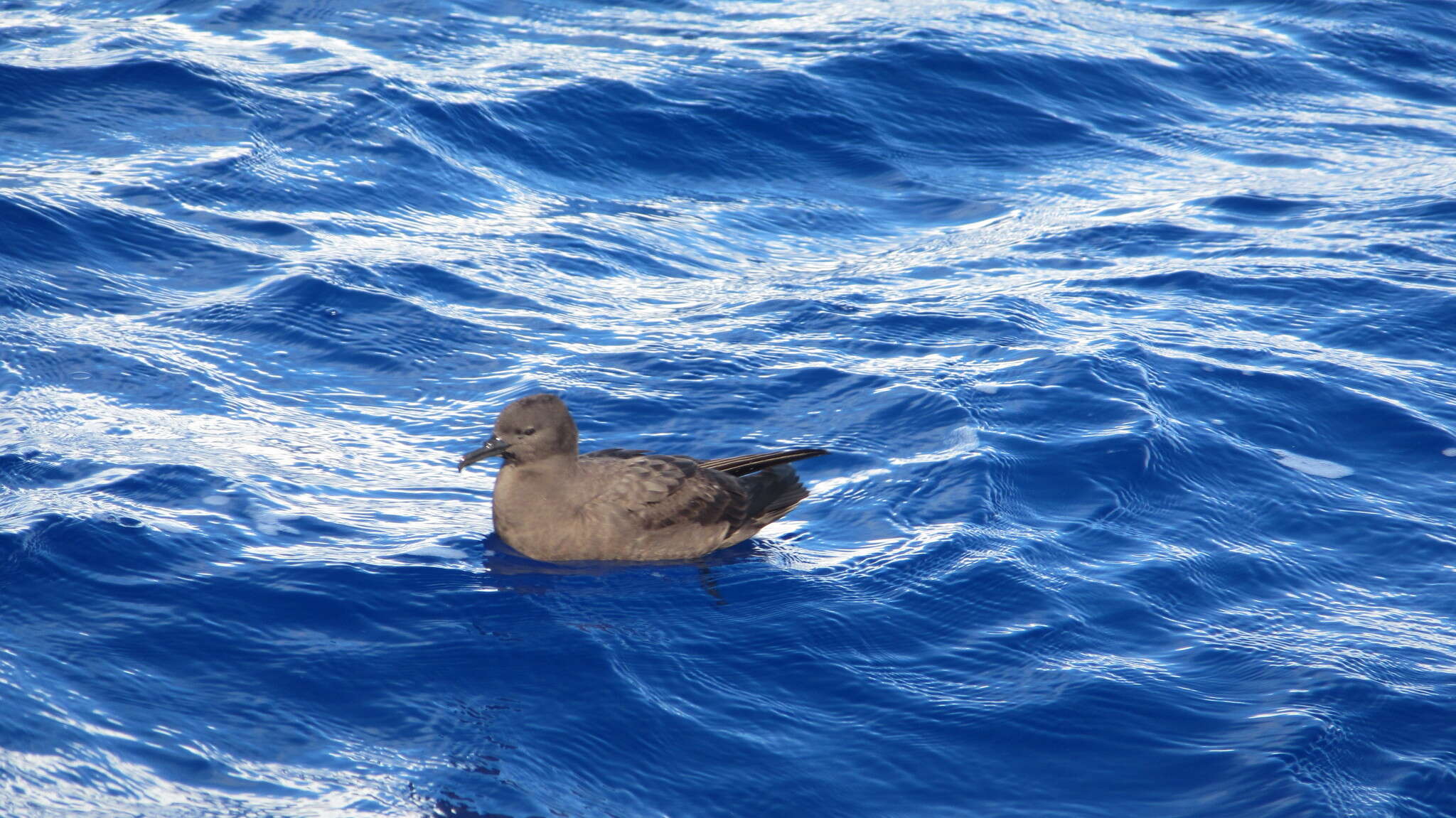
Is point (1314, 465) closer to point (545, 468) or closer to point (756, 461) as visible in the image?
point (756, 461)

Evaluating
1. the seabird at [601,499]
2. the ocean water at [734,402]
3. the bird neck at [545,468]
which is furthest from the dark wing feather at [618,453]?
the ocean water at [734,402]

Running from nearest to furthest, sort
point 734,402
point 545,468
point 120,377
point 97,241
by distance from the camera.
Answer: point 545,468
point 120,377
point 734,402
point 97,241

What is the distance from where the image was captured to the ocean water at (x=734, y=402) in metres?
5.66

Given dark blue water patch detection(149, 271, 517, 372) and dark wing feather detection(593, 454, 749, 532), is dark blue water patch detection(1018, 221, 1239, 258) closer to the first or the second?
dark blue water patch detection(149, 271, 517, 372)

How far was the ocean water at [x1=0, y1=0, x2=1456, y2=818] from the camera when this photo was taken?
5.66 metres

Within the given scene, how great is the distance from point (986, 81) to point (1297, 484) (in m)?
7.13

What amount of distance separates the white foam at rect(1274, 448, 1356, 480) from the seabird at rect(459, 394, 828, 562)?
3048mm

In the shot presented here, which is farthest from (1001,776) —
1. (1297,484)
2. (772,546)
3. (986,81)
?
(986,81)

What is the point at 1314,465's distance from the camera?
835 centimetres

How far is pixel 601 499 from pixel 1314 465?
4.32 m

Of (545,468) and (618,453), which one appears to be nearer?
(545,468)

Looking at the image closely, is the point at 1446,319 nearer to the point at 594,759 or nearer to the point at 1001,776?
the point at 1001,776

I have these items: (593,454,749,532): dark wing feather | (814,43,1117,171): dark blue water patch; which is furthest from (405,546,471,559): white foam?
(814,43,1117,171): dark blue water patch

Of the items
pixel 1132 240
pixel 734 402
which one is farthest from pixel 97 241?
pixel 1132 240
